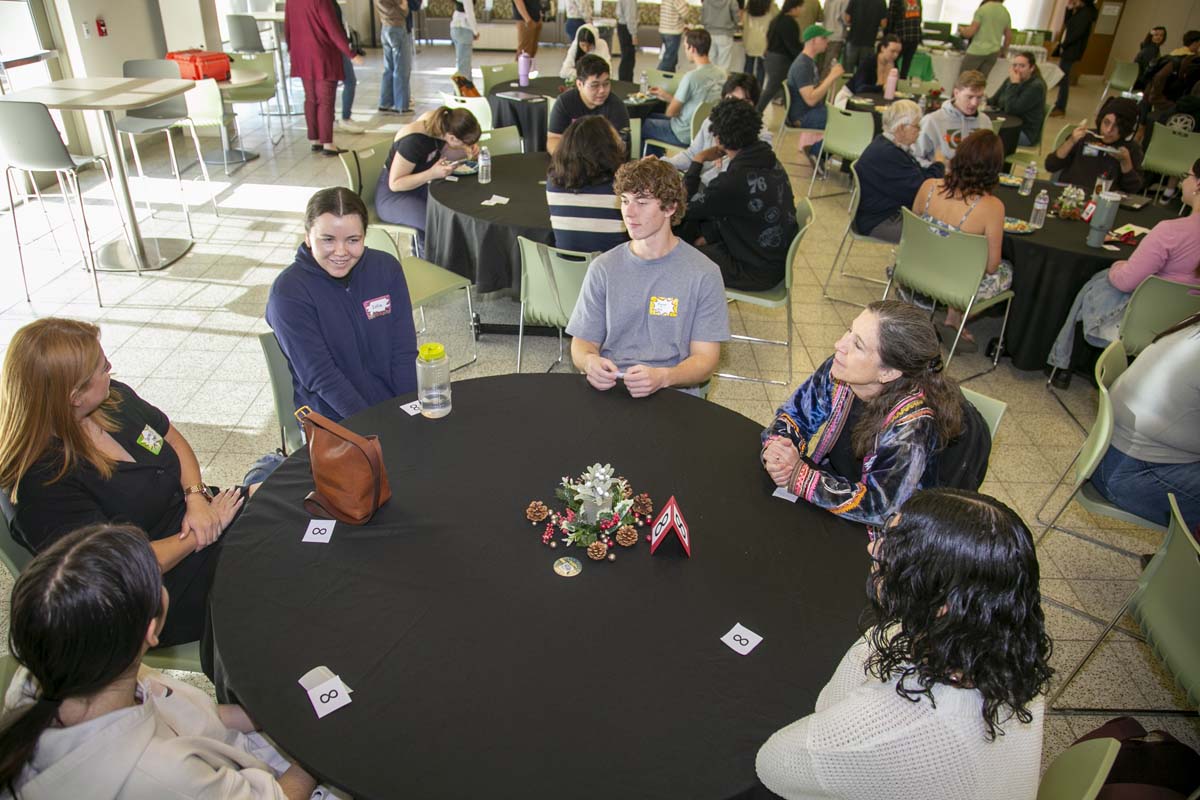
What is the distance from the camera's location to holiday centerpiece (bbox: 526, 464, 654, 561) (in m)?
1.95

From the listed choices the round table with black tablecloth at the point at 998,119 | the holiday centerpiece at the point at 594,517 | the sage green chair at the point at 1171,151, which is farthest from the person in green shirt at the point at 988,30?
the holiday centerpiece at the point at 594,517

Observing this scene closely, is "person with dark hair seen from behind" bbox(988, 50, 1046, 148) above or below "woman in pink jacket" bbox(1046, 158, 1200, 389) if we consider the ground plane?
Result: above

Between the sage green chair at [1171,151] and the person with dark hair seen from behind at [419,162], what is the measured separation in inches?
234

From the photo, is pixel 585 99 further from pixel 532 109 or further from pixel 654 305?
pixel 654 305

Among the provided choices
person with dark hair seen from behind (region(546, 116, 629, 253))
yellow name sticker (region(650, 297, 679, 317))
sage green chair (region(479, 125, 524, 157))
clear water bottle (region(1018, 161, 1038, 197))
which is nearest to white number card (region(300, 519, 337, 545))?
yellow name sticker (region(650, 297, 679, 317))

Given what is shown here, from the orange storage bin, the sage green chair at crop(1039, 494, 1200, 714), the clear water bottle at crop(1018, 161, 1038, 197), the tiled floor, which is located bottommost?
the tiled floor

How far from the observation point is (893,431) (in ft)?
6.89

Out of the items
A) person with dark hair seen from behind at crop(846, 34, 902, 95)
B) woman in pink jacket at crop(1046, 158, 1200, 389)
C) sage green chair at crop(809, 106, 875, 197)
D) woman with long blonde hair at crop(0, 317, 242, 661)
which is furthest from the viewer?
person with dark hair seen from behind at crop(846, 34, 902, 95)

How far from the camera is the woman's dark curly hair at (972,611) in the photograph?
1.29 m

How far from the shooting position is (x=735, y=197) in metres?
4.16

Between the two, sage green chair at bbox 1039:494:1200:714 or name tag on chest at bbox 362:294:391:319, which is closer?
sage green chair at bbox 1039:494:1200:714

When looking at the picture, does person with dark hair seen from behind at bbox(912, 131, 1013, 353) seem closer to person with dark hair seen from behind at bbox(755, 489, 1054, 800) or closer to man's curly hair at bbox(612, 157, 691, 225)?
man's curly hair at bbox(612, 157, 691, 225)

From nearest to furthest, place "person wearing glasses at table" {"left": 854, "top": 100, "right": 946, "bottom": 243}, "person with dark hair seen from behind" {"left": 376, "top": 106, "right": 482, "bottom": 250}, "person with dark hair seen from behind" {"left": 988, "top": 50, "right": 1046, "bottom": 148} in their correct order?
"person with dark hair seen from behind" {"left": 376, "top": 106, "right": 482, "bottom": 250} → "person wearing glasses at table" {"left": 854, "top": 100, "right": 946, "bottom": 243} → "person with dark hair seen from behind" {"left": 988, "top": 50, "right": 1046, "bottom": 148}

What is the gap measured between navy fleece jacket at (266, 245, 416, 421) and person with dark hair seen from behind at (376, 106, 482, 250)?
2.06 meters
